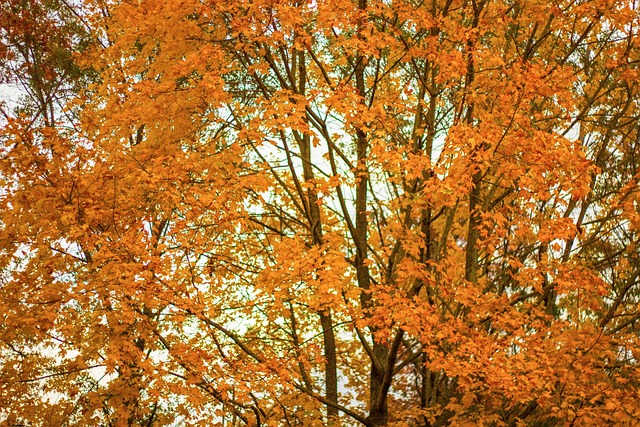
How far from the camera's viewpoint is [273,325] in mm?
13344

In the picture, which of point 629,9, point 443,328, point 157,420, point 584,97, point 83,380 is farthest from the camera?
point 83,380

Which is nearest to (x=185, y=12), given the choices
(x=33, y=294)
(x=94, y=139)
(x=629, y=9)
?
(x=94, y=139)

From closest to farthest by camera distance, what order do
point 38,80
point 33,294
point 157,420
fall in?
point 33,294 < point 157,420 < point 38,80

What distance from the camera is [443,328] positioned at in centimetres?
852

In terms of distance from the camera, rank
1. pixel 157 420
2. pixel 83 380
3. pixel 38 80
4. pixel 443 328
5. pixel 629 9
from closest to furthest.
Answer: pixel 443 328 → pixel 629 9 → pixel 157 420 → pixel 83 380 → pixel 38 80

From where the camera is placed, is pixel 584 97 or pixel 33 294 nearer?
pixel 33 294

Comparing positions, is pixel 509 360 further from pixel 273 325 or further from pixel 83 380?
pixel 83 380

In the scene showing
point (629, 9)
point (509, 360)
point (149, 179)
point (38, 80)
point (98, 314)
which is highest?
point (38, 80)

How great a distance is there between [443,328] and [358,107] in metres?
2.80

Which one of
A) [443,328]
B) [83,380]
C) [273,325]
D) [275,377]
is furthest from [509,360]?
[83,380]

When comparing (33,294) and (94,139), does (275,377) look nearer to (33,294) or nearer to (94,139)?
(33,294)

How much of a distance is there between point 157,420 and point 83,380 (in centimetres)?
259

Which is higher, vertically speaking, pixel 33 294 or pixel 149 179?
pixel 149 179

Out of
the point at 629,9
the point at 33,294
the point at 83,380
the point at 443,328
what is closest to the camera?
the point at 443,328
